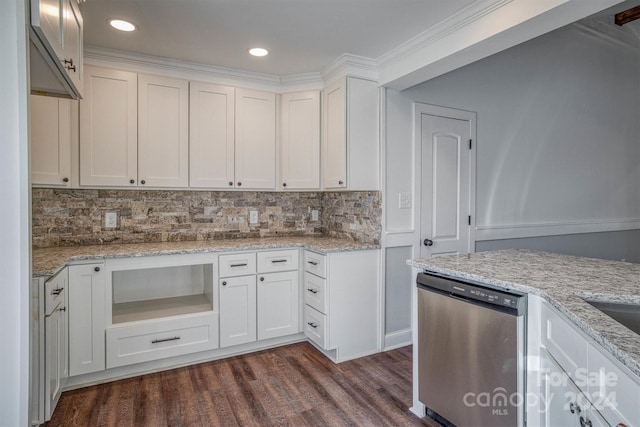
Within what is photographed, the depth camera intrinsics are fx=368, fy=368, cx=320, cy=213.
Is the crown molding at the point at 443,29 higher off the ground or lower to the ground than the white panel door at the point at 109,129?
higher

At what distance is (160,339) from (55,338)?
74 cm

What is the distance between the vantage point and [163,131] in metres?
3.05

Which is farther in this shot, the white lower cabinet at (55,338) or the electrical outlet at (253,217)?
the electrical outlet at (253,217)

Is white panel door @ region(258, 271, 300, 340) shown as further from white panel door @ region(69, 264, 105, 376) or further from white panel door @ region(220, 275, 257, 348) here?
white panel door @ region(69, 264, 105, 376)

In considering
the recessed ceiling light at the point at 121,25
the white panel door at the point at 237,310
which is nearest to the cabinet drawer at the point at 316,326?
the white panel door at the point at 237,310

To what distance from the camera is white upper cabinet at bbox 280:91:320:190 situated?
11.1ft

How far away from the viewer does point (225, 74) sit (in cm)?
327

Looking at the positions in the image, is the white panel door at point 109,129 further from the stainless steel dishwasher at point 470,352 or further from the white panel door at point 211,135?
the stainless steel dishwasher at point 470,352

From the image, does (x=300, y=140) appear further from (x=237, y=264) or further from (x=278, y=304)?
(x=278, y=304)

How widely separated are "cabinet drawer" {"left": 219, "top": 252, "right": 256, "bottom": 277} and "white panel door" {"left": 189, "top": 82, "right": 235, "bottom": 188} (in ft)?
2.28

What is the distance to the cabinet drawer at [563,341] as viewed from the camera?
1218 millimetres

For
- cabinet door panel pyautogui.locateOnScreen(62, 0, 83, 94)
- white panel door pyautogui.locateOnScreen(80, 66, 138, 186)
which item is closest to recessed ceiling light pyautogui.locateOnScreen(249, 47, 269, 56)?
white panel door pyautogui.locateOnScreen(80, 66, 138, 186)

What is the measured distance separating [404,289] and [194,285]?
6.19ft

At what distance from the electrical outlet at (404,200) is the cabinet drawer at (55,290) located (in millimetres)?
2485
